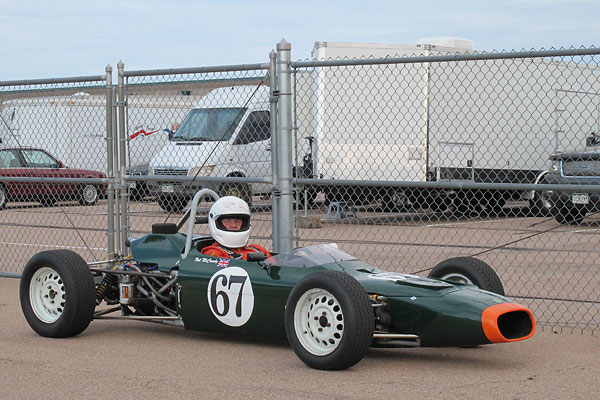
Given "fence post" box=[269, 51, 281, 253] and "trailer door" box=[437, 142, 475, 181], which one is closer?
"fence post" box=[269, 51, 281, 253]

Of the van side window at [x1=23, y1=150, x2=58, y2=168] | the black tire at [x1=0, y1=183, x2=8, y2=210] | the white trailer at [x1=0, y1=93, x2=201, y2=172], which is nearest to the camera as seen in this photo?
the black tire at [x1=0, y1=183, x2=8, y2=210]

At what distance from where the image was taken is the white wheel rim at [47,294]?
6980mm

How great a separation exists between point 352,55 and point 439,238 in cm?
587

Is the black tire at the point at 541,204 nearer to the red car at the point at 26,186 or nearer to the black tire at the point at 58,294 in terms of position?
the red car at the point at 26,186

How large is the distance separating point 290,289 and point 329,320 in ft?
1.57

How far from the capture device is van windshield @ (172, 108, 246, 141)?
1625 centimetres

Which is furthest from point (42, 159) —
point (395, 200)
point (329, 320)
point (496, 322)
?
point (496, 322)

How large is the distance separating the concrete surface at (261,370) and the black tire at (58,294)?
0.40 feet

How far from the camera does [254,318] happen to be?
630 cm

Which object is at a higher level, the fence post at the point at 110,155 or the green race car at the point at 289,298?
the fence post at the point at 110,155

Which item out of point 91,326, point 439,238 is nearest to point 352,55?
point 439,238

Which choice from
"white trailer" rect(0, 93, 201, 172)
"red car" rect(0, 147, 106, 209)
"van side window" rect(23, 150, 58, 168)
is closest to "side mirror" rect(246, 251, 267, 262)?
"red car" rect(0, 147, 106, 209)

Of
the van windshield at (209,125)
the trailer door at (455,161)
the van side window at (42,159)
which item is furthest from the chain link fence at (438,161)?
the van side window at (42,159)

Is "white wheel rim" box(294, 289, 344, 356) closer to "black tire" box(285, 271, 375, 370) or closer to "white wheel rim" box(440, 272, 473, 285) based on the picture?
"black tire" box(285, 271, 375, 370)
